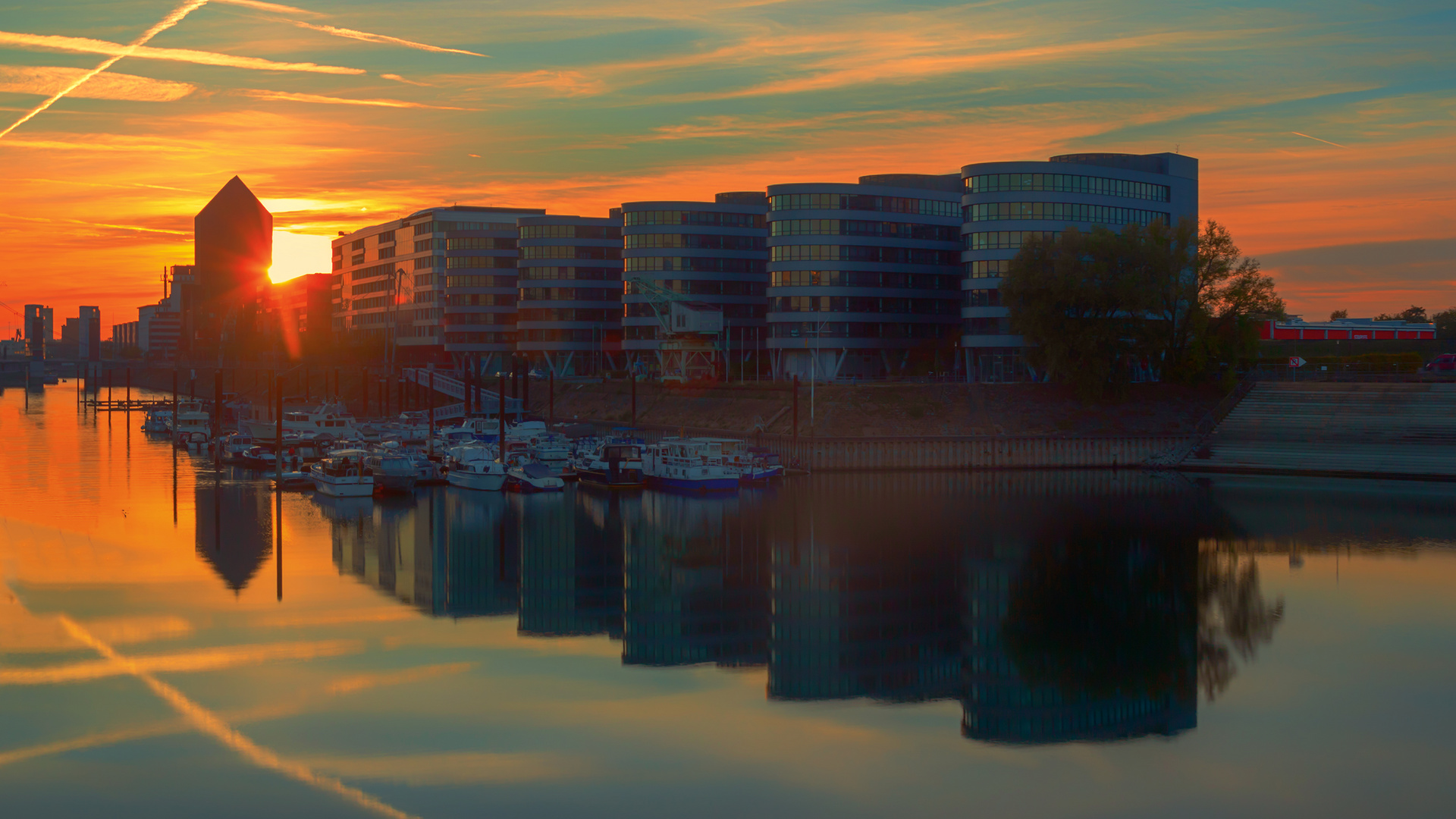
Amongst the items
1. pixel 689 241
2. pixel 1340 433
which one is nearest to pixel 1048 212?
pixel 1340 433

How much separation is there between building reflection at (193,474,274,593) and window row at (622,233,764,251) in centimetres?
7183

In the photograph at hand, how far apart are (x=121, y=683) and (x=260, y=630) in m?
7.42

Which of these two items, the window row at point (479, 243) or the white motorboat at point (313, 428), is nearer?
the white motorboat at point (313, 428)

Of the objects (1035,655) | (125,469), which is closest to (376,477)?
(125,469)

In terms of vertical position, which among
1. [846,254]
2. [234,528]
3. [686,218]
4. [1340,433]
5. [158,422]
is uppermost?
[686,218]

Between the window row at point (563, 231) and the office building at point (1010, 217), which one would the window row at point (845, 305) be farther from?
the window row at point (563, 231)

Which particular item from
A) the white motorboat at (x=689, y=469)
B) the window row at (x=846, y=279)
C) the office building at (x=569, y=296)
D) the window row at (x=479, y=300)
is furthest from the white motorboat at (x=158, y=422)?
the white motorboat at (x=689, y=469)

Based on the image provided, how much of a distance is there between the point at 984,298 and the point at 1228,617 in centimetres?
8400

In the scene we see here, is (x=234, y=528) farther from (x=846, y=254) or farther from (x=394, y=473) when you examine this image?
(x=846, y=254)

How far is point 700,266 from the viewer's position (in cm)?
15875

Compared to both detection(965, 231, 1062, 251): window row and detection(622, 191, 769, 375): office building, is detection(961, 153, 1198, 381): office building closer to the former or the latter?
detection(965, 231, 1062, 251): window row

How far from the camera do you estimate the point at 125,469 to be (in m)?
110

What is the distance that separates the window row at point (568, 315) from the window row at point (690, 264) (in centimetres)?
1920

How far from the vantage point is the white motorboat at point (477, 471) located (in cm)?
9112
